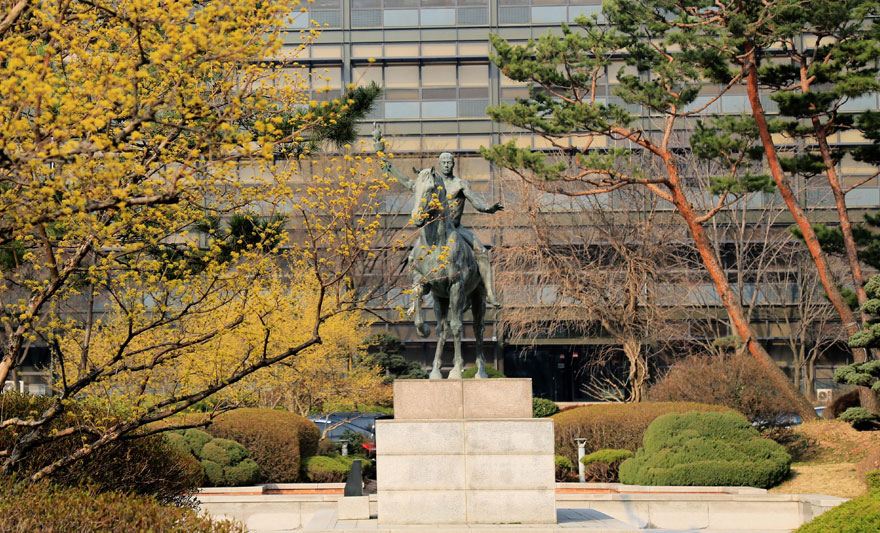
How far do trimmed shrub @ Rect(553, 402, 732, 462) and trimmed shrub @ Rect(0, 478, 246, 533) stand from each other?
584 inches

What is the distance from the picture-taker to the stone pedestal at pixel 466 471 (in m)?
13.6

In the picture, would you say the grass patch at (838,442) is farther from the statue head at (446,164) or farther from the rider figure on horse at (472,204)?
the statue head at (446,164)

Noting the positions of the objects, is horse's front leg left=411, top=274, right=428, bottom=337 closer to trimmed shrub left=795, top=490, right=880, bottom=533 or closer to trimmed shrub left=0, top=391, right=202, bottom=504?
trimmed shrub left=0, top=391, right=202, bottom=504

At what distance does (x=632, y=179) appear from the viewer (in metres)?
27.9

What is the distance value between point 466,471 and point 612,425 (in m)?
9.94

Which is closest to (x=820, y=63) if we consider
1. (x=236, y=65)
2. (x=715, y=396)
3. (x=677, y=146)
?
(x=715, y=396)

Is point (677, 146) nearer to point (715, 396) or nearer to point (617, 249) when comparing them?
point (617, 249)

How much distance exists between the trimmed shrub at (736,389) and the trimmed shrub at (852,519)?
12.7m

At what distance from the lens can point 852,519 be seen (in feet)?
33.1

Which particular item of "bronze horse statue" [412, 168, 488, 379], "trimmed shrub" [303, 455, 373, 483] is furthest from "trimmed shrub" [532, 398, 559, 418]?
"bronze horse statue" [412, 168, 488, 379]

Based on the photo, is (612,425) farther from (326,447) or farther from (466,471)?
→ (466,471)

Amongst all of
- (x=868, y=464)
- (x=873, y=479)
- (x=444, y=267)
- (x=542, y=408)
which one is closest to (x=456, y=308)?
(x=444, y=267)

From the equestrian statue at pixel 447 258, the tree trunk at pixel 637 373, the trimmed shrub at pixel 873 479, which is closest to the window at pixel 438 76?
the tree trunk at pixel 637 373

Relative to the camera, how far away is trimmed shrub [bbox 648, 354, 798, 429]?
23.3 m
